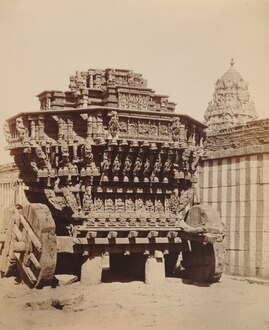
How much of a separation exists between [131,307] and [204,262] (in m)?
3.04

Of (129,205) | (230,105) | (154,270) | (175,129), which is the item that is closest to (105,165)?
(129,205)

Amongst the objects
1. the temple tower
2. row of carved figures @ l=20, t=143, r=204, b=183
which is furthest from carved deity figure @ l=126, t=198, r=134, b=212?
the temple tower

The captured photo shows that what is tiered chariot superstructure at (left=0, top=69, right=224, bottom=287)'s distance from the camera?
10.5 meters

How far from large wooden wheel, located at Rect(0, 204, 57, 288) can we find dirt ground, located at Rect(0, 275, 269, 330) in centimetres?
37

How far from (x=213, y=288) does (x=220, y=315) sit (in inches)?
86.6

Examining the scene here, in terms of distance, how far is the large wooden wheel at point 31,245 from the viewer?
9.95 metres

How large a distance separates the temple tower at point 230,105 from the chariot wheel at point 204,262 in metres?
21.8

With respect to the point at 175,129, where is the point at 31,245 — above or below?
below

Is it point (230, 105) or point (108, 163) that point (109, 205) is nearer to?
point (108, 163)

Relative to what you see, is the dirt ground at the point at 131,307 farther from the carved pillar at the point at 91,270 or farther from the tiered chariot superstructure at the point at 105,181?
the tiered chariot superstructure at the point at 105,181

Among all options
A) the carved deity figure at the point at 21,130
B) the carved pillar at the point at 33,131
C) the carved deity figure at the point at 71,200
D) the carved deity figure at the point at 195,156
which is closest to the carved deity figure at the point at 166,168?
the carved deity figure at the point at 195,156

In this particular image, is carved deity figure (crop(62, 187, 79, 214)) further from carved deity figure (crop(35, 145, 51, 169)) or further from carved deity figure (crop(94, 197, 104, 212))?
carved deity figure (crop(35, 145, 51, 169))

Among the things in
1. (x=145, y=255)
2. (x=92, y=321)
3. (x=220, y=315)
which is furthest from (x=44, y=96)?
(x=220, y=315)

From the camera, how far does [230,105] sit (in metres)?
34.2
